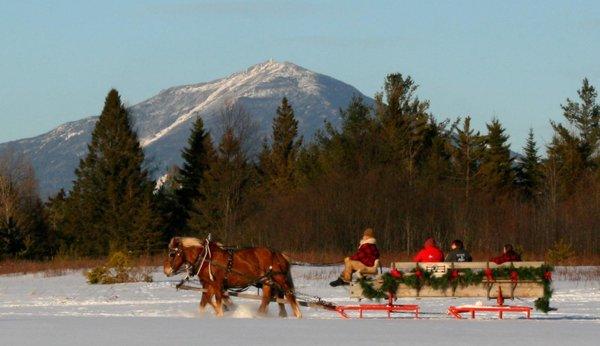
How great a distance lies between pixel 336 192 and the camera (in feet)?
208

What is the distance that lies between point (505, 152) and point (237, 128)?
15.9 m

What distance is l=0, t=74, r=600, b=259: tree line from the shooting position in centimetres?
6147

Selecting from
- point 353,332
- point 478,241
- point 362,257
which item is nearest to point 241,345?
point 353,332

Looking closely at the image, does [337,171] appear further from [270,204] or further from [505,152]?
[505,152]

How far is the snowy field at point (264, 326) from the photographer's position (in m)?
17.3

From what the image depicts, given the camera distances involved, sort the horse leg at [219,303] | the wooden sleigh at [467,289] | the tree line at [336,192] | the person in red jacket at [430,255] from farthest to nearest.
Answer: the tree line at [336,192] < the person in red jacket at [430,255] < the horse leg at [219,303] < the wooden sleigh at [467,289]

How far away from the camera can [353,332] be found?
61.6 feet

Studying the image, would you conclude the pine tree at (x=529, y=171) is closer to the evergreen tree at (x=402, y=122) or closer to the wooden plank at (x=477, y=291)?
the evergreen tree at (x=402, y=122)

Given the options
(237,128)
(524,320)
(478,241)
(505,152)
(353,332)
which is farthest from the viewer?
(505,152)

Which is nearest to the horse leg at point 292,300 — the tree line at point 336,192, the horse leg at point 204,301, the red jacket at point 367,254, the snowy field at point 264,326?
the snowy field at point 264,326

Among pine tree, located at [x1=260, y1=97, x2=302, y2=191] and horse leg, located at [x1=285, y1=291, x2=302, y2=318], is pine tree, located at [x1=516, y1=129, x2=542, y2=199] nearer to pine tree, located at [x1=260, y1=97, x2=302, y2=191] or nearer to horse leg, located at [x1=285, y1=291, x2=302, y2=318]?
pine tree, located at [x1=260, y1=97, x2=302, y2=191]

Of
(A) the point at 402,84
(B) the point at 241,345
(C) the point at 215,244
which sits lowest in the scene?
(B) the point at 241,345

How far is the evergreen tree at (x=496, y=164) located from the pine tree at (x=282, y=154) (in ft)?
33.9

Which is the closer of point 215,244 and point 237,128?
point 215,244
